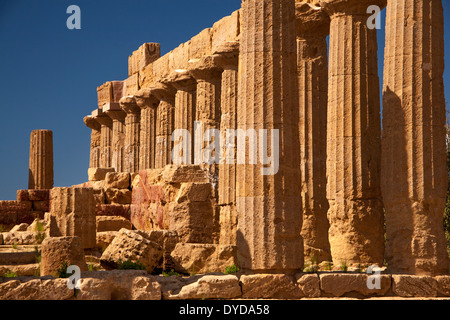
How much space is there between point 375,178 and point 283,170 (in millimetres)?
4415

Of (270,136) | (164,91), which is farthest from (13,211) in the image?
(270,136)

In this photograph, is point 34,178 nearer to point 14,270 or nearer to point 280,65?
point 14,270

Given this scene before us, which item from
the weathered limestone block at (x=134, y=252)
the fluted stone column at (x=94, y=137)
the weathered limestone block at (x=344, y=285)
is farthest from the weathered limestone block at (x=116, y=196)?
the fluted stone column at (x=94, y=137)

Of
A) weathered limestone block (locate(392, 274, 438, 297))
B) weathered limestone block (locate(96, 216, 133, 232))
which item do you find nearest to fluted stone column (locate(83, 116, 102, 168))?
weathered limestone block (locate(96, 216, 133, 232))

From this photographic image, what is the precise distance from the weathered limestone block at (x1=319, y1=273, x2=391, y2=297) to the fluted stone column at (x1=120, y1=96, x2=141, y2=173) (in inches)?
895

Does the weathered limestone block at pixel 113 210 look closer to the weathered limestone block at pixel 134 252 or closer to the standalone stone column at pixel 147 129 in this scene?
the weathered limestone block at pixel 134 252

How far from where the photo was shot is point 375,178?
1880 cm

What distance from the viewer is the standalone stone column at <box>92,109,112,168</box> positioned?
42.0 m

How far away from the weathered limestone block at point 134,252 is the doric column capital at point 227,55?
898 cm

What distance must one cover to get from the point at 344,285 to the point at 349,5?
7.76m

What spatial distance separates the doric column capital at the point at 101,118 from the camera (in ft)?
137

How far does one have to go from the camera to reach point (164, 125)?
33250mm
